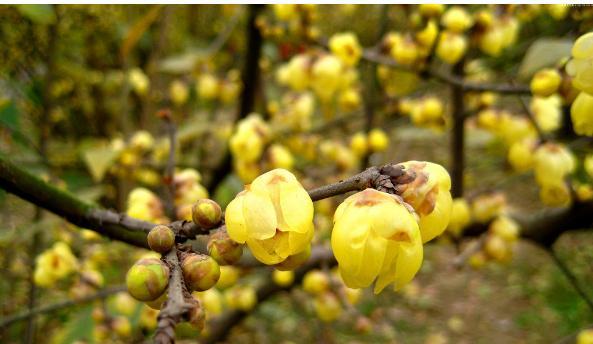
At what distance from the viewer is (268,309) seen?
101 inches

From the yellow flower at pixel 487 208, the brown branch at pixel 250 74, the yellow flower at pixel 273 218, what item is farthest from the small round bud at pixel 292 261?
the brown branch at pixel 250 74

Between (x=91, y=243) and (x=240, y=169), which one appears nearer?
(x=240, y=169)

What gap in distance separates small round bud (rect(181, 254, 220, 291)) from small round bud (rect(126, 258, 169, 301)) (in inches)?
0.6

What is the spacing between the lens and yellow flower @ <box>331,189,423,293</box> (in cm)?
36

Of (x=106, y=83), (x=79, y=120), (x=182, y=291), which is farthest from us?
(x=79, y=120)

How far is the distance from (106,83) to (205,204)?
2.01 metres

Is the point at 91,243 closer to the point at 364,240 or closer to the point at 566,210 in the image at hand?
the point at 566,210

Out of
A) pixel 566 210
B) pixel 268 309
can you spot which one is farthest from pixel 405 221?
pixel 268 309

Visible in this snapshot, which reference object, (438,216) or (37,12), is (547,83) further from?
(37,12)

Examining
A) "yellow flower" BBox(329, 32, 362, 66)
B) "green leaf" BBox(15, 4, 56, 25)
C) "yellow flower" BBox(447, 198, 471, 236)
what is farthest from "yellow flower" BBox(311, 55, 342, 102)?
"green leaf" BBox(15, 4, 56, 25)

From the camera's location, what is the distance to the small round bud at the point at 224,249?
0.43m

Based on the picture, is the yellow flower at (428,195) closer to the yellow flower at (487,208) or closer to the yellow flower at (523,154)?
the yellow flower at (523,154)

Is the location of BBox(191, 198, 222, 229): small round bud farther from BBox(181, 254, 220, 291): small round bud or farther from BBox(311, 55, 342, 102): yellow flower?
BBox(311, 55, 342, 102): yellow flower

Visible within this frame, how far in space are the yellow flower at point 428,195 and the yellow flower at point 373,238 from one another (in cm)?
2
